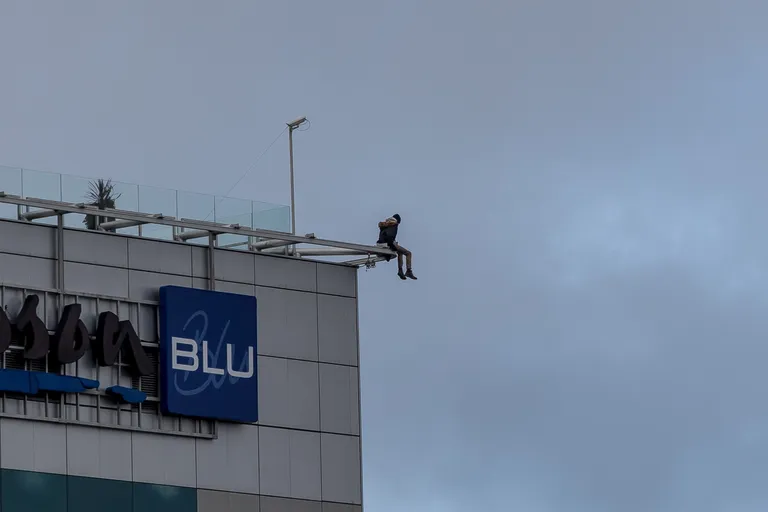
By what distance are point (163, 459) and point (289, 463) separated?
408 cm

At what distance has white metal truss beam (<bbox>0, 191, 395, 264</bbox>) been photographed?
216 feet

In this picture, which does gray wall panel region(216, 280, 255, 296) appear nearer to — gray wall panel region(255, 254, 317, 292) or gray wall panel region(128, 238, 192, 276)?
gray wall panel region(255, 254, 317, 292)

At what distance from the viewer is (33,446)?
64.4 meters

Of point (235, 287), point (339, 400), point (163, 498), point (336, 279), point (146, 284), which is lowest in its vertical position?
point (163, 498)

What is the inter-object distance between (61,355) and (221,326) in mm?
5619

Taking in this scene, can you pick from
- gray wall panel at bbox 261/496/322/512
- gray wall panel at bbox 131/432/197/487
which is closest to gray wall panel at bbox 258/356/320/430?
Answer: gray wall panel at bbox 261/496/322/512

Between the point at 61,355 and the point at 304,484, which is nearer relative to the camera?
the point at 61,355

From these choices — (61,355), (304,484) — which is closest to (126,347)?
(61,355)

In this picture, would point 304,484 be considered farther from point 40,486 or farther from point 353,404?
point 40,486

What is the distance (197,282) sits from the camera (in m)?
69.1

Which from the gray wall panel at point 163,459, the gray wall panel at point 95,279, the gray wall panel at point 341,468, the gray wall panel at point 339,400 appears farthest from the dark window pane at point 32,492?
the gray wall panel at point 339,400

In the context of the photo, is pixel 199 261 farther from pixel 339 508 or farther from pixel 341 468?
pixel 339 508

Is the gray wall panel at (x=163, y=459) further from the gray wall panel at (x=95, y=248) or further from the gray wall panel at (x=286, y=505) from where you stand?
the gray wall panel at (x=95, y=248)

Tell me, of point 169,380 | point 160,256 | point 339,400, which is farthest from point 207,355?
point 339,400
